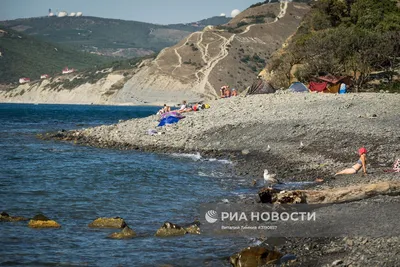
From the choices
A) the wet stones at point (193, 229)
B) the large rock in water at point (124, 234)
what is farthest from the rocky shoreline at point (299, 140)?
the large rock in water at point (124, 234)

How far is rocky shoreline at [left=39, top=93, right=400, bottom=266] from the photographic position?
11562mm

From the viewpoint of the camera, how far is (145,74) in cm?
14888

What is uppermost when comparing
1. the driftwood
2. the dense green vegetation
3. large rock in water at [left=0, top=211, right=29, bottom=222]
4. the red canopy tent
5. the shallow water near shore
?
the dense green vegetation

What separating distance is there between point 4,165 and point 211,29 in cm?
14381

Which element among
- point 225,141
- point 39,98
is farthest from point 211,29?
point 225,141

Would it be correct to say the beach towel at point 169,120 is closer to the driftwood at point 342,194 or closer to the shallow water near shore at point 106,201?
the shallow water near shore at point 106,201

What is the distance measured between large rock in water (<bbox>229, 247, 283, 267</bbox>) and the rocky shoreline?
0.49 meters

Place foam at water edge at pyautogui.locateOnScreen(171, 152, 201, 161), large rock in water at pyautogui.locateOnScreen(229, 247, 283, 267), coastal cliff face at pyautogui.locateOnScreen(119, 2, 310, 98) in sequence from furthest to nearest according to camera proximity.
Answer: coastal cliff face at pyautogui.locateOnScreen(119, 2, 310, 98)
foam at water edge at pyautogui.locateOnScreen(171, 152, 201, 161)
large rock in water at pyautogui.locateOnScreen(229, 247, 283, 267)

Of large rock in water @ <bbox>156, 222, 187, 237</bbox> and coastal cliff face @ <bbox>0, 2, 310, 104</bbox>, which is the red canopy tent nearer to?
large rock in water @ <bbox>156, 222, 187, 237</bbox>

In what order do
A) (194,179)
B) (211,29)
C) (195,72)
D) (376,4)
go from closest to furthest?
(194,179) < (376,4) < (195,72) < (211,29)

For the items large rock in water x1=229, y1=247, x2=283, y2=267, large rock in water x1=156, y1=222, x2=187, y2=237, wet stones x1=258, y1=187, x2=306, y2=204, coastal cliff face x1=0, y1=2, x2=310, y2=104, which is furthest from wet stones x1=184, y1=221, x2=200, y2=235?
coastal cliff face x1=0, y1=2, x2=310, y2=104

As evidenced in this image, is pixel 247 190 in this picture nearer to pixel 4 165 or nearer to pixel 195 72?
pixel 4 165

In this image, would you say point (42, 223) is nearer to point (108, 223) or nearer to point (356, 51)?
point (108, 223)

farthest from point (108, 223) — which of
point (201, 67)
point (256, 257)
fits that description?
point (201, 67)
